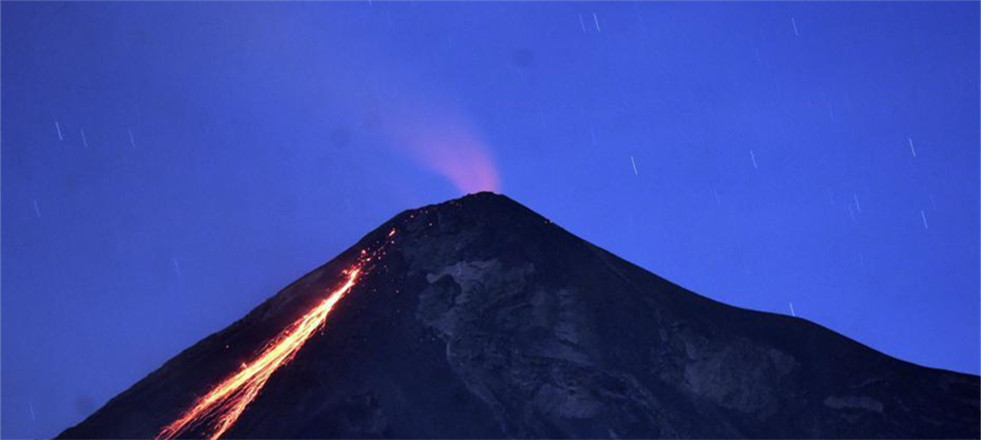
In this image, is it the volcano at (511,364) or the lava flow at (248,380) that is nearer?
the volcano at (511,364)

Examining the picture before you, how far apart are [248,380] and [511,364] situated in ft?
50.9

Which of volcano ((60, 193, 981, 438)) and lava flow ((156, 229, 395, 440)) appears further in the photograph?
lava flow ((156, 229, 395, 440))

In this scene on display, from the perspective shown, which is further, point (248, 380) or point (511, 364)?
point (248, 380)

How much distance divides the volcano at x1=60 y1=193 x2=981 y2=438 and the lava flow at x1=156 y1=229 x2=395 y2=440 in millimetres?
157

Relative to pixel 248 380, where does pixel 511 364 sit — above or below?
below

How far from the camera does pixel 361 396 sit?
6222cm

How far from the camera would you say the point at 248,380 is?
6850cm

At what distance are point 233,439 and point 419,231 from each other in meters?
21.8

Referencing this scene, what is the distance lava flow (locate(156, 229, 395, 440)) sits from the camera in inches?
2547

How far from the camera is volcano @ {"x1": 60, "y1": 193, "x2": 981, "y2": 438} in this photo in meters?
63.1

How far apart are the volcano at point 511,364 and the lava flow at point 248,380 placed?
0.16 m

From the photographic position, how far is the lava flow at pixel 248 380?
212ft

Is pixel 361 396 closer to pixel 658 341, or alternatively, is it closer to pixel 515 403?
pixel 515 403

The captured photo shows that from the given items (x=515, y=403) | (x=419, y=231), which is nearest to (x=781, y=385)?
(x=515, y=403)
